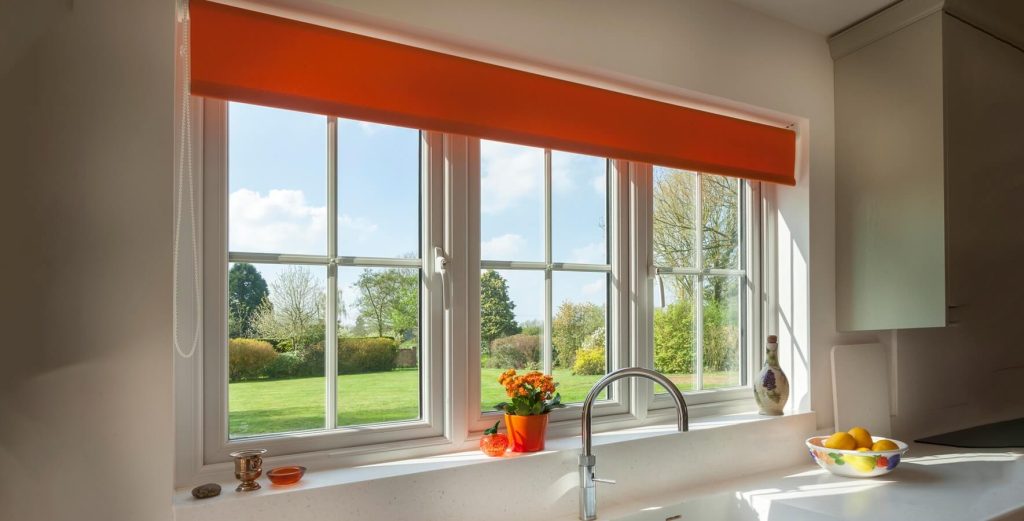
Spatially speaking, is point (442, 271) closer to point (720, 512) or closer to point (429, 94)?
point (429, 94)

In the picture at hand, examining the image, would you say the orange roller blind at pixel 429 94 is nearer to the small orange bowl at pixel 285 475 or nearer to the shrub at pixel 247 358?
the shrub at pixel 247 358

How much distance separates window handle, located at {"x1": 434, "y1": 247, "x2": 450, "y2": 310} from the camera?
190cm

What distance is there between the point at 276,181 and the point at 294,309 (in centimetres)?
33

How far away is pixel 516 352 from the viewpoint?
6.89 ft

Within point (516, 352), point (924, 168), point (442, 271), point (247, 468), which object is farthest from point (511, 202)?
point (924, 168)

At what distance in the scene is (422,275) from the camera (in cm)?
191

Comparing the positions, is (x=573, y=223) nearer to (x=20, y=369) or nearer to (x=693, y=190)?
(x=693, y=190)

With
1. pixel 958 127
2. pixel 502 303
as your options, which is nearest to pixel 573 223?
pixel 502 303

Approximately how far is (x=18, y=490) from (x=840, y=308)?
264 cm

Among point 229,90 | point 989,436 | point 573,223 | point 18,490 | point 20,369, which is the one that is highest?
point 229,90

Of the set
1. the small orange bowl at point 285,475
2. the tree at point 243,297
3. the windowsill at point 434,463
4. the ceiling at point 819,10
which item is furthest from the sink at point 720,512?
the ceiling at point 819,10

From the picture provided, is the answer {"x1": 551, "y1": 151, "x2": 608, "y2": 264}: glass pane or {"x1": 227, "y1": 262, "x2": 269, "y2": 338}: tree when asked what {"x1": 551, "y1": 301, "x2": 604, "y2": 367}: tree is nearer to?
{"x1": 551, "y1": 151, "x2": 608, "y2": 264}: glass pane

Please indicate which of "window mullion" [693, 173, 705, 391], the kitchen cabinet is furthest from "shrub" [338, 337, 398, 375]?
the kitchen cabinet

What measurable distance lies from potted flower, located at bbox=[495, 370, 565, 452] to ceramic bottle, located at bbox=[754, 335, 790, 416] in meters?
0.98
